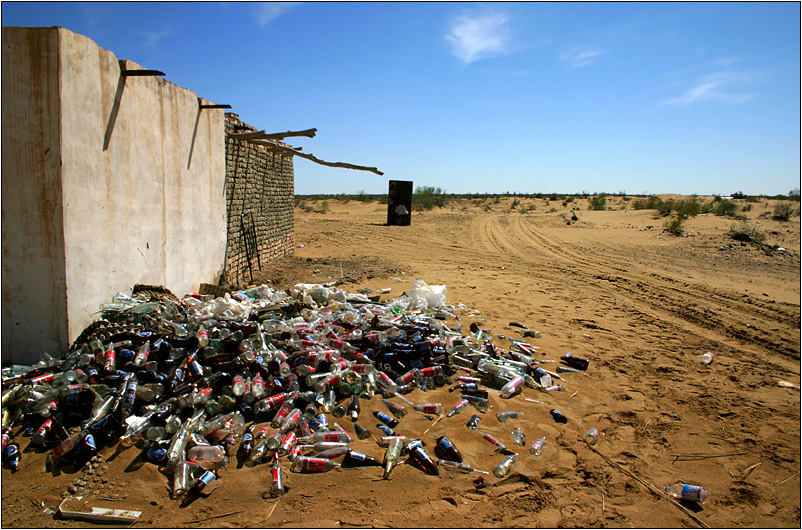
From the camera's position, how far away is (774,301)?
8180 millimetres

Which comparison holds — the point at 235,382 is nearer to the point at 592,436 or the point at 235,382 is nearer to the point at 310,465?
the point at 310,465

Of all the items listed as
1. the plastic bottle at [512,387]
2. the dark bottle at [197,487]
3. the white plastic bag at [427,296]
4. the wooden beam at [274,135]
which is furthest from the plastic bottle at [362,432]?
the wooden beam at [274,135]

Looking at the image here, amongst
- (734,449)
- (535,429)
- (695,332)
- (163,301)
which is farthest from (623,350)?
(163,301)

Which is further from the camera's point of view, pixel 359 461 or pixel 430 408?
pixel 430 408

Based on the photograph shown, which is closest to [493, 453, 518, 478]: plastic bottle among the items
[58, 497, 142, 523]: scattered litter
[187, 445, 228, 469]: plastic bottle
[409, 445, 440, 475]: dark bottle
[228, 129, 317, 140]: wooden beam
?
[409, 445, 440, 475]: dark bottle

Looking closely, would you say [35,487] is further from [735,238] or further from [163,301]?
[735,238]

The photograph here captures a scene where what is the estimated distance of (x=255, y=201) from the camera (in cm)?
950

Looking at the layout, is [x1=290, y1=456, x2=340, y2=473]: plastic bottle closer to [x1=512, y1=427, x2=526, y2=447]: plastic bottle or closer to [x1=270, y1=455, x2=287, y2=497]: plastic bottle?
[x1=270, y1=455, x2=287, y2=497]: plastic bottle

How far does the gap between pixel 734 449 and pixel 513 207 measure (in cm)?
3349

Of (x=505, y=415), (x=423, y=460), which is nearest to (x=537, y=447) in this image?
(x=505, y=415)

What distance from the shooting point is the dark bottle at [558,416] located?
3.89m

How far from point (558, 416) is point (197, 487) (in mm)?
2864

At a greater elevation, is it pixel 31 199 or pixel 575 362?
pixel 31 199

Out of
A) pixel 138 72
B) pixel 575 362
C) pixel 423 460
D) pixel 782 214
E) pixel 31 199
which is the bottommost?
pixel 423 460
